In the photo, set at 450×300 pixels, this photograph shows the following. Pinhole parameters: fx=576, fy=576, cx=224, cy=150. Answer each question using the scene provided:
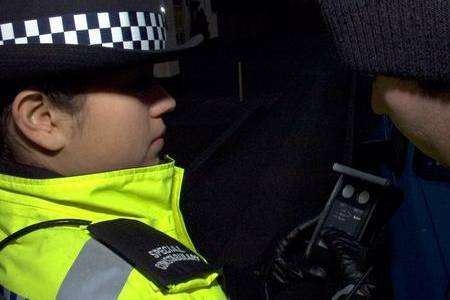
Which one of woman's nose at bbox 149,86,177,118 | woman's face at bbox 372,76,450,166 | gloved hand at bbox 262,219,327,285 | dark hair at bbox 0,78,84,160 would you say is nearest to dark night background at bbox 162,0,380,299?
gloved hand at bbox 262,219,327,285

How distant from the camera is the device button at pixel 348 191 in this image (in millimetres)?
2141

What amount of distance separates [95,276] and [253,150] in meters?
5.49

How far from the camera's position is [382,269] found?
241cm

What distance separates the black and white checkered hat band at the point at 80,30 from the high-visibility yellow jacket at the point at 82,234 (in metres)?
0.28

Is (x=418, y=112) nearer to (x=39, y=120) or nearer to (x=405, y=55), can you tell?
(x=405, y=55)

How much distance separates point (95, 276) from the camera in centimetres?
105

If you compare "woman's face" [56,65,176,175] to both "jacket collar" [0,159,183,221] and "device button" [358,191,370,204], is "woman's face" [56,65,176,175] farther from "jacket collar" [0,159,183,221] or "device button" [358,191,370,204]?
"device button" [358,191,370,204]

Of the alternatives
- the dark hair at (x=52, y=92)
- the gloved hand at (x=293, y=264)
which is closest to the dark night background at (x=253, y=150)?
the gloved hand at (x=293, y=264)

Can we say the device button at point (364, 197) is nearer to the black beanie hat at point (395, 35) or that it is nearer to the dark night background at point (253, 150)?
the dark night background at point (253, 150)

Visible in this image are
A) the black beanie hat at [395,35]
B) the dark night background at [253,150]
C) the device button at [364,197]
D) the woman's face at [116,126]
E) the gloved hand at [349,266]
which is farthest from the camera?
the dark night background at [253,150]

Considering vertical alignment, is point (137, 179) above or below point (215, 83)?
above

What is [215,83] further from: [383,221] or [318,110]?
[383,221]

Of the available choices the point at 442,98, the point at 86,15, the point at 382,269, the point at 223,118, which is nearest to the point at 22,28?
the point at 86,15

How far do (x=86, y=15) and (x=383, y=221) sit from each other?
138cm
